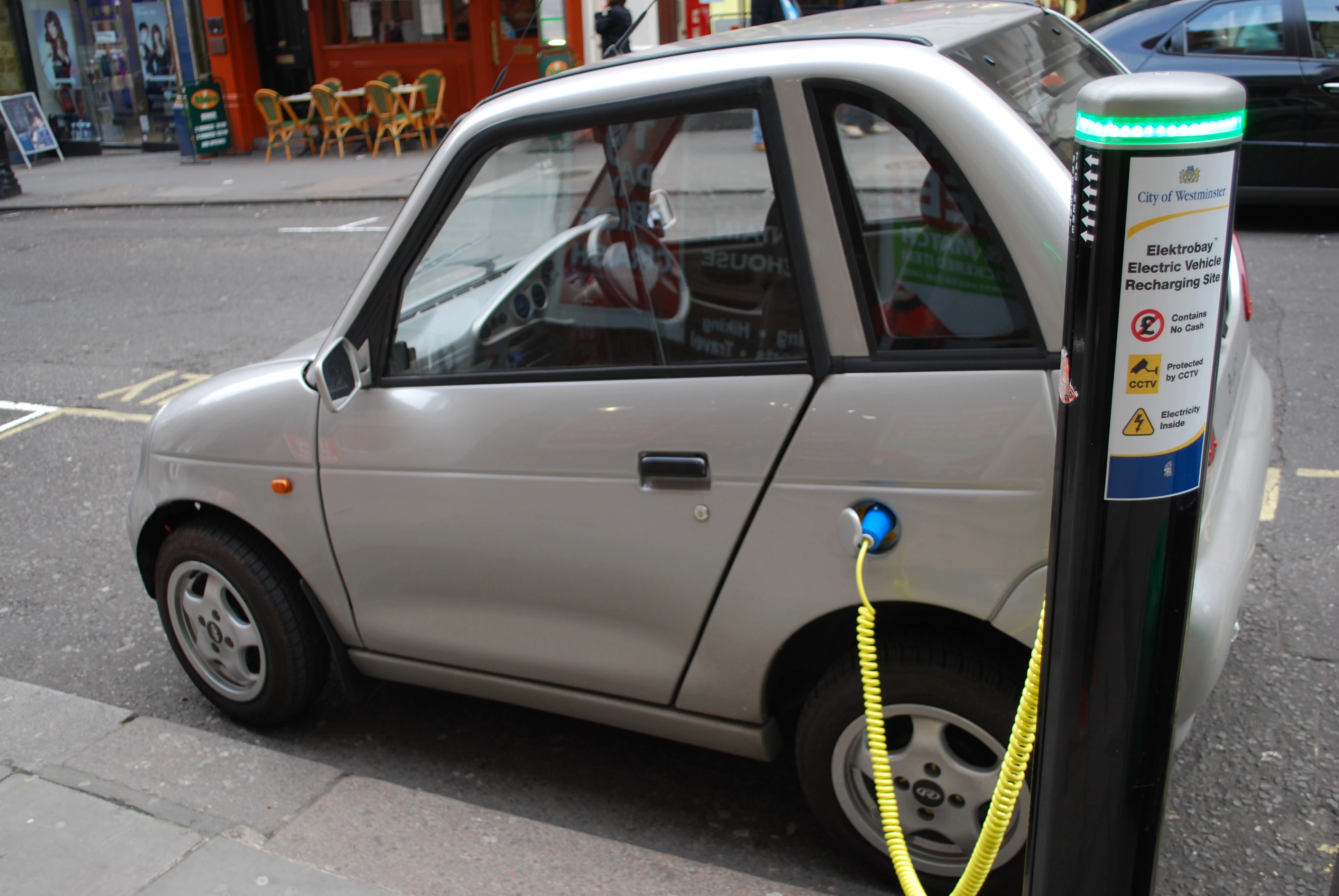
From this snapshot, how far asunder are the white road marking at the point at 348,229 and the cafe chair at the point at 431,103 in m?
5.93

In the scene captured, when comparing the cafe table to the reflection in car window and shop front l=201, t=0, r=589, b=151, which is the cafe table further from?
the reflection in car window

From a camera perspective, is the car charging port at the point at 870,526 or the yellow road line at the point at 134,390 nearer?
the car charging port at the point at 870,526

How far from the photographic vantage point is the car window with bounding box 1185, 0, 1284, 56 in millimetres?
8703

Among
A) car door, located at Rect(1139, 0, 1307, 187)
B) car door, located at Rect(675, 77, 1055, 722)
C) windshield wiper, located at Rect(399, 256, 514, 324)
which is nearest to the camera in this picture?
car door, located at Rect(675, 77, 1055, 722)

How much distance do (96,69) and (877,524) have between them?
22.4 meters

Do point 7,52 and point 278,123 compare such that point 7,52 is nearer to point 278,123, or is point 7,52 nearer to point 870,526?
point 278,123

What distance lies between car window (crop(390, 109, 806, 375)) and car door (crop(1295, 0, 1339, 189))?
24.3 ft

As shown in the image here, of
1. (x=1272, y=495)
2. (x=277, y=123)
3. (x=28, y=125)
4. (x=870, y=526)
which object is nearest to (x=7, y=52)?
(x=28, y=125)

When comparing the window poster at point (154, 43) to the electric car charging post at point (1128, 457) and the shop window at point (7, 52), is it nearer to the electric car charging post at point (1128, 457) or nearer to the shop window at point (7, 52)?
the shop window at point (7, 52)

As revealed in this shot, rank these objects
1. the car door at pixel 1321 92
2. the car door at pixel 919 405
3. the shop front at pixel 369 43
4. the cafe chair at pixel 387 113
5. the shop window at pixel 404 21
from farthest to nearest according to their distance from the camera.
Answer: the shop window at pixel 404 21 → the shop front at pixel 369 43 → the cafe chair at pixel 387 113 → the car door at pixel 1321 92 → the car door at pixel 919 405

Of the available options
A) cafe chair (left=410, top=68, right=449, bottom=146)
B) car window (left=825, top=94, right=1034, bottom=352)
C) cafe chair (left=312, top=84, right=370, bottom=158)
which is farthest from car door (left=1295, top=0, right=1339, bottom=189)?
cafe chair (left=312, top=84, right=370, bottom=158)

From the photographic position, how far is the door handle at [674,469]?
251 cm

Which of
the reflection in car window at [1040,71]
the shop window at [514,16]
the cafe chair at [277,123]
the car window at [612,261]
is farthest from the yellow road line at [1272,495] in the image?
the cafe chair at [277,123]

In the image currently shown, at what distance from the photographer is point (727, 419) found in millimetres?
2475
